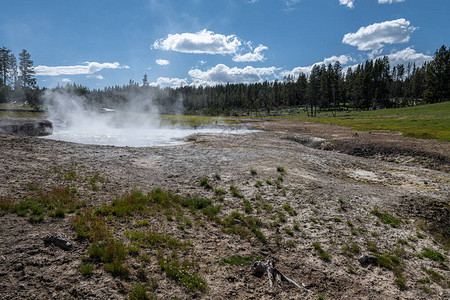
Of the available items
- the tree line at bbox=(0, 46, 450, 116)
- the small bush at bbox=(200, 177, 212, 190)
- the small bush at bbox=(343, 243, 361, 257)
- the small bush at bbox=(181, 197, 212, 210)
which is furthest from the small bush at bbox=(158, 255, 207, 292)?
the tree line at bbox=(0, 46, 450, 116)

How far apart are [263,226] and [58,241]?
26.3 feet

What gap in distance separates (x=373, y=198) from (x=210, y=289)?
13.0 meters

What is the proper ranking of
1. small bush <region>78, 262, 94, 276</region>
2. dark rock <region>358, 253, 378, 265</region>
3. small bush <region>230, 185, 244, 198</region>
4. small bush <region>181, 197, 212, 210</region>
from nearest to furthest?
small bush <region>78, 262, 94, 276</region>
dark rock <region>358, 253, 378, 265</region>
small bush <region>181, 197, 212, 210</region>
small bush <region>230, 185, 244, 198</region>

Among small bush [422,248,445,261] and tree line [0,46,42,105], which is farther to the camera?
tree line [0,46,42,105]

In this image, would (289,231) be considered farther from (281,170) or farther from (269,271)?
→ (281,170)

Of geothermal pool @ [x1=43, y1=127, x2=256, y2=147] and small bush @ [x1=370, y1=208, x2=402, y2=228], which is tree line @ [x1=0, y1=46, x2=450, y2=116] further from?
small bush @ [x1=370, y1=208, x2=402, y2=228]

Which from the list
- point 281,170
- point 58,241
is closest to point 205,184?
point 281,170

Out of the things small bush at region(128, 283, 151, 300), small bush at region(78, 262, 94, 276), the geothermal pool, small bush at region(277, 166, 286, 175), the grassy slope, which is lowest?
small bush at region(128, 283, 151, 300)

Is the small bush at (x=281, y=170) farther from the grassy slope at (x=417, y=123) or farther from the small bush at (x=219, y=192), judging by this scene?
the grassy slope at (x=417, y=123)

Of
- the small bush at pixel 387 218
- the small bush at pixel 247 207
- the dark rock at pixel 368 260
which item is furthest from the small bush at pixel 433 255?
the small bush at pixel 247 207

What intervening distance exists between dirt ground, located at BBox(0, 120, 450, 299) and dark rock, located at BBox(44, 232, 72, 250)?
140 mm

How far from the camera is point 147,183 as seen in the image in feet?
49.1

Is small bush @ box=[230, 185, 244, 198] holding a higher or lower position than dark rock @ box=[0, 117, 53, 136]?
lower

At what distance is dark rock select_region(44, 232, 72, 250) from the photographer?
7.14m
